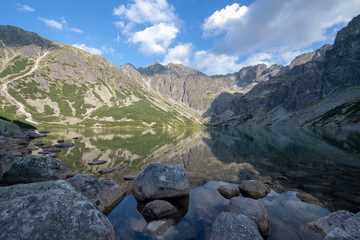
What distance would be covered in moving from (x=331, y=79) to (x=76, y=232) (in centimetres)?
26743

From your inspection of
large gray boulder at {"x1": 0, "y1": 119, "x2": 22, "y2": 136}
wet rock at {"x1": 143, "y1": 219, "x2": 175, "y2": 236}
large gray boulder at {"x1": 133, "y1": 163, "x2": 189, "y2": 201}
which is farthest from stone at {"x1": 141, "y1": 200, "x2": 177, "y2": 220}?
large gray boulder at {"x1": 0, "y1": 119, "x2": 22, "y2": 136}

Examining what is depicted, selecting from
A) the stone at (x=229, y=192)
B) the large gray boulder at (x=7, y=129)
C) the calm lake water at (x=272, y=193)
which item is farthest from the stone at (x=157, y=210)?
the large gray boulder at (x=7, y=129)

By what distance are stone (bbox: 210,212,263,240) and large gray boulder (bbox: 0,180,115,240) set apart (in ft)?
19.1

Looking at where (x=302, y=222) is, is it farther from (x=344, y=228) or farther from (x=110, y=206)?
(x=110, y=206)

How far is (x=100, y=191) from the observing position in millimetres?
15312

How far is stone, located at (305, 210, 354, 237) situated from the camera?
35.1 ft

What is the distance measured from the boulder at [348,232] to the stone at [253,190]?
899cm

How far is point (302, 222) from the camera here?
12.5 metres

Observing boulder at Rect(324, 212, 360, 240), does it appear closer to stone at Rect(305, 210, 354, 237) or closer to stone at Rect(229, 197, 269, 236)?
stone at Rect(305, 210, 354, 237)

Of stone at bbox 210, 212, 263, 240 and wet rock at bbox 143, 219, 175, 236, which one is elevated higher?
stone at bbox 210, 212, 263, 240

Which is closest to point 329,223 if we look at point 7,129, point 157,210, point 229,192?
point 229,192

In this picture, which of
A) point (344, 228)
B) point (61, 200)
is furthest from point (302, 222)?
point (61, 200)

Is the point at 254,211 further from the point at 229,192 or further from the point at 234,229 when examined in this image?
the point at 229,192

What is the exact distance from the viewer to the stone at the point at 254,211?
11547 millimetres
